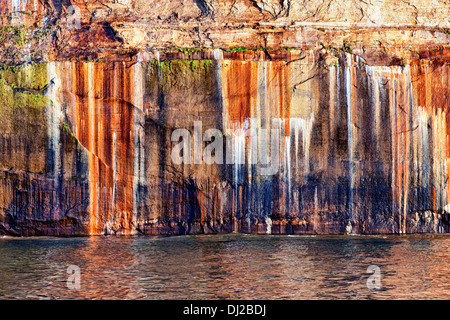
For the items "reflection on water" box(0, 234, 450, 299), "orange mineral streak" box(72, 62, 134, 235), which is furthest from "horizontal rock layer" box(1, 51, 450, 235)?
"reflection on water" box(0, 234, 450, 299)

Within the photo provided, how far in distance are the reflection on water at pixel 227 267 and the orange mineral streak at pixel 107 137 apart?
2.34 feet

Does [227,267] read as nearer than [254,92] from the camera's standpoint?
Yes

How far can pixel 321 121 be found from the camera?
15.9 m

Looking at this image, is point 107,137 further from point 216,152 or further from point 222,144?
point 222,144

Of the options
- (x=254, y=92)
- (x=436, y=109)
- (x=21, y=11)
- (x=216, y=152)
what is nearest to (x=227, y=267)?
(x=216, y=152)

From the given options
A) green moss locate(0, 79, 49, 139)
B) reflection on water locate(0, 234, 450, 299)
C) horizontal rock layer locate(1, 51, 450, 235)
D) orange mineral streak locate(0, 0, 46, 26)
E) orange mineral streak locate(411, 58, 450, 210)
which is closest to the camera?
reflection on water locate(0, 234, 450, 299)

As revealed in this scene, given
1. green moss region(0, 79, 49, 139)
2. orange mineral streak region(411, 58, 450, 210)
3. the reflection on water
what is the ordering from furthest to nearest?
1. orange mineral streak region(411, 58, 450, 210)
2. green moss region(0, 79, 49, 139)
3. the reflection on water

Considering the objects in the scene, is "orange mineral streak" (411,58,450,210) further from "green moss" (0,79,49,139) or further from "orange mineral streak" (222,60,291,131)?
"green moss" (0,79,49,139)

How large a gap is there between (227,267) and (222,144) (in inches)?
187

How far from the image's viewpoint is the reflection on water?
9.87m

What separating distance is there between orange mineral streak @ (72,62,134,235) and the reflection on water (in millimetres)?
713

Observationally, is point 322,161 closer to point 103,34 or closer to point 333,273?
point 333,273

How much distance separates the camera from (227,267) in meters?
11.8

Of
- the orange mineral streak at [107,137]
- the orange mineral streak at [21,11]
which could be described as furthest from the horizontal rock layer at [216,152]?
the orange mineral streak at [21,11]
